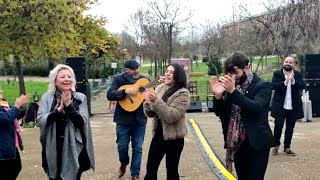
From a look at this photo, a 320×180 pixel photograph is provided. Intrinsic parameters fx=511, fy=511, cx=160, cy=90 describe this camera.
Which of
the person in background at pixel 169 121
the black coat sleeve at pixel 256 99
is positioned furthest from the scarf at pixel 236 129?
the person in background at pixel 169 121

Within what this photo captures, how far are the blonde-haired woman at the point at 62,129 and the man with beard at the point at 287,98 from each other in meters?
4.78

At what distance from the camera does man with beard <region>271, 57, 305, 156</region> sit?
8742mm

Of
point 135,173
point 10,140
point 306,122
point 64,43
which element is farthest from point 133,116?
point 64,43

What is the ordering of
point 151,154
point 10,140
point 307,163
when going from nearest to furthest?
point 10,140 < point 151,154 < point 307,163

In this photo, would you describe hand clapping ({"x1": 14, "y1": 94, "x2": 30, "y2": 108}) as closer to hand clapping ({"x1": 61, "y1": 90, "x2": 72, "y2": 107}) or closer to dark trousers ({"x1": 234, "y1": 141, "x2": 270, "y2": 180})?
hand clapping ({"x1": 61, "y1": 90, "x2": 72, "y2": 107})

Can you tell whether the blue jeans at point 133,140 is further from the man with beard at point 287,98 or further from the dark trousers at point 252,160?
the man with beard at point 287,98

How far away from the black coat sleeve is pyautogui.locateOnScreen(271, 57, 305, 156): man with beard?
4354mm

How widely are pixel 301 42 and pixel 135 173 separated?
28.1 m

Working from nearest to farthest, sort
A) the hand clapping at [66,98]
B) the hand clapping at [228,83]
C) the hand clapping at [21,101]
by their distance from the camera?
1. the hand clapping at [228,83]
2. the hand clapping at [66,98]
3. the hand clapping at [21,101]

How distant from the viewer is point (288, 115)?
8844 mm

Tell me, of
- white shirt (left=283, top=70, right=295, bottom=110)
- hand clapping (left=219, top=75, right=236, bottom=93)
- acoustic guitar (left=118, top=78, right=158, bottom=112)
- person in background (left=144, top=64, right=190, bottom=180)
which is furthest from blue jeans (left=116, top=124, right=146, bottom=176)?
hand clapping (left=219, top=75, right=236, bottom=93)

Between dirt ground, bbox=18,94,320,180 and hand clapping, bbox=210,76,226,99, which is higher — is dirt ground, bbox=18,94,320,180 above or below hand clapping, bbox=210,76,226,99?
below

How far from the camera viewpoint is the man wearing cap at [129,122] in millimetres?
7023

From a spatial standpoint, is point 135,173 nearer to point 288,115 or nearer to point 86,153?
point 86,153
